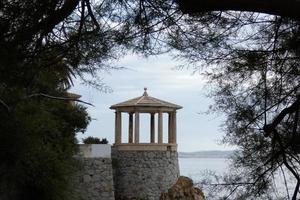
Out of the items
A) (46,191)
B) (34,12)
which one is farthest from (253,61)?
(46,191)

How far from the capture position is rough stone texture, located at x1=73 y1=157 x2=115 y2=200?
1163 centimetres

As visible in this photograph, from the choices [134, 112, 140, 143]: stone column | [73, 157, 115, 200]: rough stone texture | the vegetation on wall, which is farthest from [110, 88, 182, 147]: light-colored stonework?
the vegetation on wall

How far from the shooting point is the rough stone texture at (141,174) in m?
13.6

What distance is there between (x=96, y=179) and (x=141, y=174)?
77.5 inches

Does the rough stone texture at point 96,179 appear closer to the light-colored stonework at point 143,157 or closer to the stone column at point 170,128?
the light-colored stonework at point 143,157

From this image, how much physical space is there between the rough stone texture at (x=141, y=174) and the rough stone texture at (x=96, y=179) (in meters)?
1.52

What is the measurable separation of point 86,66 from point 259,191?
0.98 m

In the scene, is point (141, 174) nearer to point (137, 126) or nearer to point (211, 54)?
point (137, 126)

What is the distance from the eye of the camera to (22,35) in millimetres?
2334

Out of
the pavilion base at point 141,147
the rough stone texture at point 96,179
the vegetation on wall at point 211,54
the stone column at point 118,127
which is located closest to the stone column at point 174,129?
the pavilion base at point 141,147

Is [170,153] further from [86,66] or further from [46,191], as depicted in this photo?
[86,66]

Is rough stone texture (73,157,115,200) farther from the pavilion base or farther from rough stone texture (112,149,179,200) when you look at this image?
the pavilion base

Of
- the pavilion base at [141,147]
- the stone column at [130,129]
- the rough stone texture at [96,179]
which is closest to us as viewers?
the rough stone texture at [96,179]

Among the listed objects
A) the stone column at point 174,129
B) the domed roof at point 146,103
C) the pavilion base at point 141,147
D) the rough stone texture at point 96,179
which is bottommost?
the rough stone texture at point 96,179
